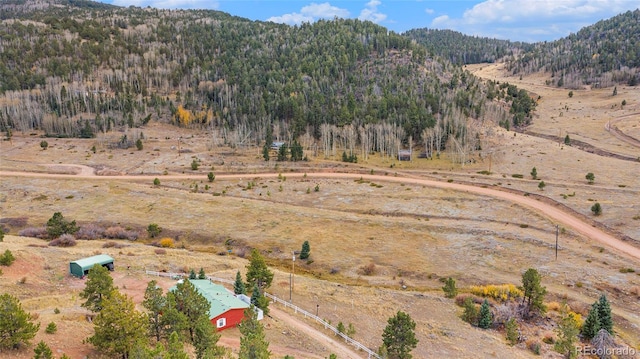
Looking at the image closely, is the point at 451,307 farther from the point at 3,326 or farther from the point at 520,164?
the point at 520,164

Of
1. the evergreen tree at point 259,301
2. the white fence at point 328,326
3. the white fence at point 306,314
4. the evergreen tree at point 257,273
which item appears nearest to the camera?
the white fence at point 328,326

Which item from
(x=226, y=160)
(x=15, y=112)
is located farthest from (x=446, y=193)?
(x=15, y=112)

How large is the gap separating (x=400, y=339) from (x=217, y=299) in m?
16.2

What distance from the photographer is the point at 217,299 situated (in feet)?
130

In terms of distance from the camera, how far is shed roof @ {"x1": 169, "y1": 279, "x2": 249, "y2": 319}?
38156 millimetres

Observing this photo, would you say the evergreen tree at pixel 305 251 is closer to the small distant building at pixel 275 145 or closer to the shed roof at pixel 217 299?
the shed roof at pixel 217 299

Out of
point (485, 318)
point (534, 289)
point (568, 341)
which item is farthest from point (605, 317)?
point (485, 318)

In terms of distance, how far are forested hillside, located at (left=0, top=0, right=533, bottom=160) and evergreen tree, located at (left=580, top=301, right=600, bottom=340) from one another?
70448 mm

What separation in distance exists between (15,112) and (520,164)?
154022 mm

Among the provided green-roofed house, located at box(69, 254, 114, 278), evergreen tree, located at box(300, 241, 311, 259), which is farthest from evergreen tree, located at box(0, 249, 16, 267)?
evergreen tree, located at box(300, 241, 311, 259)

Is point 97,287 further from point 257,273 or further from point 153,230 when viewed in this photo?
Result: point 153,230

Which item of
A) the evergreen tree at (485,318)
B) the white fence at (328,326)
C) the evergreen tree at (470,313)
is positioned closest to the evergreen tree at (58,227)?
the white fence at (328,326)

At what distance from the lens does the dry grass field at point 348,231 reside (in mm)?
42375

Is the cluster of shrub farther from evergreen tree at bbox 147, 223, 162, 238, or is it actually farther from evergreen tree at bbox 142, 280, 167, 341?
evergreen tree at bbox 142, 280, 167, 341
